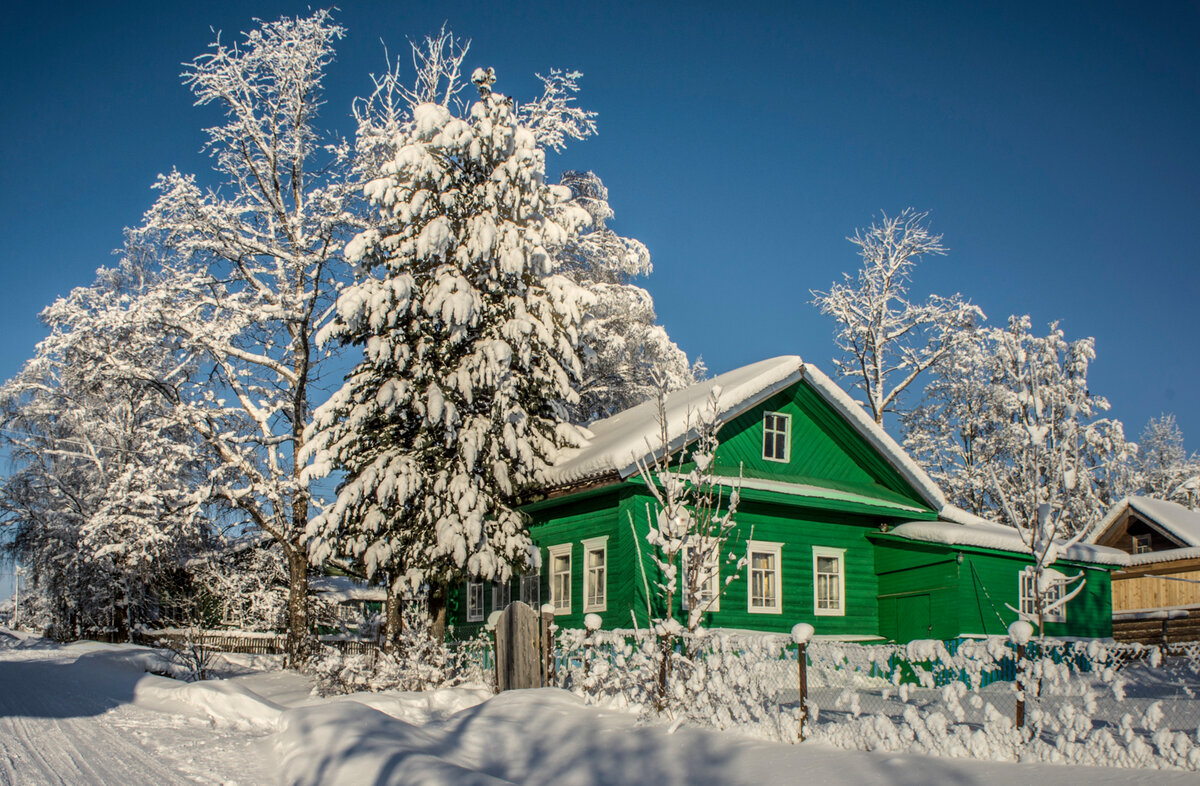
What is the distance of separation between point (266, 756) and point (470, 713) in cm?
270

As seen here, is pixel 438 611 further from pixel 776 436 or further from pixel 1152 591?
pixel 1152 591

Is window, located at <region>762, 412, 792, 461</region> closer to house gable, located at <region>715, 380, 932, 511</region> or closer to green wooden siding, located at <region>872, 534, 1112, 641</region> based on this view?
house gable, located at <region>715, 380, 932, 511</region>

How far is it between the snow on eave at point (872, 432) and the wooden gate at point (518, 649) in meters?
8.04

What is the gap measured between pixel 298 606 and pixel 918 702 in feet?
48.1

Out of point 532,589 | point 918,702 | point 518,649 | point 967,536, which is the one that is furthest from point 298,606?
point 918,702

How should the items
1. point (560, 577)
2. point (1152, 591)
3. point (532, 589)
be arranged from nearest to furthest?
1. point (560, 577)
2. point (532, 589)
3. point (1152, 591)

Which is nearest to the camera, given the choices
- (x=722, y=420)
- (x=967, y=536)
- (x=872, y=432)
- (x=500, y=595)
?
(x=722, y=420)

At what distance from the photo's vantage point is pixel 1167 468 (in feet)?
159

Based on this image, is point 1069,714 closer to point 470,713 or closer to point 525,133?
point 470,713

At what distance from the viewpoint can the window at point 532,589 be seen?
62.1ft

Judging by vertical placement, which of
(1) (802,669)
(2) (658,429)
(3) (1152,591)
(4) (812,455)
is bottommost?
(3) (1152,591)

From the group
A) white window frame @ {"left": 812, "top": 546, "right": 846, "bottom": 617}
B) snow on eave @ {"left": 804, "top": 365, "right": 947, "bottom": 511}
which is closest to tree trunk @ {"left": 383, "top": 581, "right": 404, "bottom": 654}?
white window frame @ {"left": 812, "top": 546, "right": 846, "bottom": 617}

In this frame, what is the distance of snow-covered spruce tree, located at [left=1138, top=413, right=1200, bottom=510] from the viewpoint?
44.0m

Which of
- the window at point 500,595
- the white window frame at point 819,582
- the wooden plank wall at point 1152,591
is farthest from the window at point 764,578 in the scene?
the wooden plank wall at point 1152,591
